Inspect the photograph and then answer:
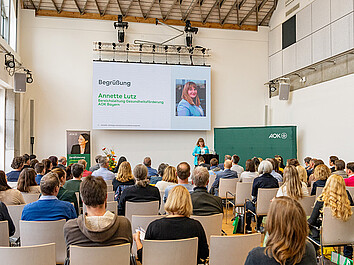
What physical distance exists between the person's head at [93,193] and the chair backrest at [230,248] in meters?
0.87

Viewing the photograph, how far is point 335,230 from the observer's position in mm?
3752

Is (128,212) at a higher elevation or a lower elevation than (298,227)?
lower

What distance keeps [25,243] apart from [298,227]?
2.36m

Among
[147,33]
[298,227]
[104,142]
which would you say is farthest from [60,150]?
[298,227]

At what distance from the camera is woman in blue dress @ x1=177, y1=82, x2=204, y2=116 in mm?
12633

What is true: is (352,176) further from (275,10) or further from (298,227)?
(275,10)

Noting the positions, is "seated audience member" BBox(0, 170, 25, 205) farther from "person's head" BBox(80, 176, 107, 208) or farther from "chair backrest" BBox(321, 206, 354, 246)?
"chair backrest" BBox(321, 206, 354, 246)

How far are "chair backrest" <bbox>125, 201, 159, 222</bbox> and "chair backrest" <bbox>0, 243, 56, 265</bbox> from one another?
1.65 m

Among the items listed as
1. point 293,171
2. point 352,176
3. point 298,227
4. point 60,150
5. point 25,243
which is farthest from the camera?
point 60,150

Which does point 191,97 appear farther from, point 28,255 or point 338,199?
point 28,255

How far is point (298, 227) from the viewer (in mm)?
1827

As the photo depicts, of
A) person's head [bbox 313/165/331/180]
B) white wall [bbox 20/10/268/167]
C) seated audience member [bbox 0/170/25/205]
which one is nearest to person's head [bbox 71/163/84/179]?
seated audience member [bbox 0/170/25/205]

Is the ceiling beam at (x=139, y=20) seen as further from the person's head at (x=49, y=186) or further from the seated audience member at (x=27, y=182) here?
the person's head at (x=49, y=186)

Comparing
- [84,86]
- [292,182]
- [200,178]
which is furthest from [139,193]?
[84,86]
